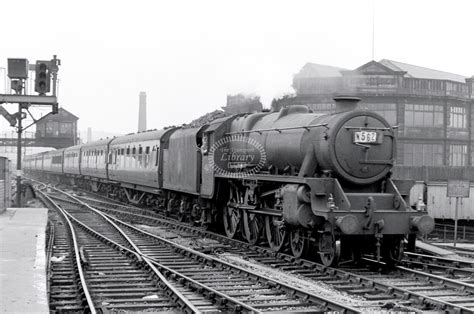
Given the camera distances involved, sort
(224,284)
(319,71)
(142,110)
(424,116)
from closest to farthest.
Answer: (224,284)
(424,116)
(319,71)
(142,110)

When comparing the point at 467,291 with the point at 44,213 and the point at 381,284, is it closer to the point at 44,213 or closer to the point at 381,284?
the point at 381,284

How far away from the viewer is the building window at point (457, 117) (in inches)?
1463

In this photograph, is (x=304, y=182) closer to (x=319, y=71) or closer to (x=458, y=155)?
(x=319, y=71)

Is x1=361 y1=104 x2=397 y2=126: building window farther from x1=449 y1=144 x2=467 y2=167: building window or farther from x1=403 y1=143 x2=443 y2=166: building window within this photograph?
x1=449 y1=144 x2=467 y2=167: building window

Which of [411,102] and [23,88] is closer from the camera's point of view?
[23,88]

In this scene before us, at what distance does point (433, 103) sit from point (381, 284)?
30.0 m

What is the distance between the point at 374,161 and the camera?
35.2ft

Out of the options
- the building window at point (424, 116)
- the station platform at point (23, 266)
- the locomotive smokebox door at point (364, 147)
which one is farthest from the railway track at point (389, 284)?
the building window at point (424, 116)

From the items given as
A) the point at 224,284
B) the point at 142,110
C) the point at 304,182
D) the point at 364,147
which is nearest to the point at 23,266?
the point at 224,284

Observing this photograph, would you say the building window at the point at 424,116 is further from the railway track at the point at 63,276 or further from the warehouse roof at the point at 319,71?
the railway track at the point at 63,276

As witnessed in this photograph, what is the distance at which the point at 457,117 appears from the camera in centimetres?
3747

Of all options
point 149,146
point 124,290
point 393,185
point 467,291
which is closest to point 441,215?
point 149,146

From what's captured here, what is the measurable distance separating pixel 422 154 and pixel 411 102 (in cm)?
336

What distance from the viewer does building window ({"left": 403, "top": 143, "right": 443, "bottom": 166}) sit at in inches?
1433
